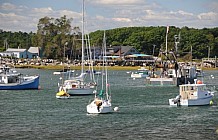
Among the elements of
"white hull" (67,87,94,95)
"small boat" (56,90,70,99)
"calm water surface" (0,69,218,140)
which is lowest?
"calm water surface" (0,69,218,140)

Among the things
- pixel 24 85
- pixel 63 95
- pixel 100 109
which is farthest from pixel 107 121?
pixel 24 85

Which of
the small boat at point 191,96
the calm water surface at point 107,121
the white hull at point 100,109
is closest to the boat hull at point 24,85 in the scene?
the calm water surface at point 107,121

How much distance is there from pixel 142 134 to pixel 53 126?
372 inches

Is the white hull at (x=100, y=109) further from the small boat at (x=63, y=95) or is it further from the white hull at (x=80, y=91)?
the white hull at (x=80, y=91)

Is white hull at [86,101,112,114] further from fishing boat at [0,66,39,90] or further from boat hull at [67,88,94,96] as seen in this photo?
fishing boat at [0,66,39,90]

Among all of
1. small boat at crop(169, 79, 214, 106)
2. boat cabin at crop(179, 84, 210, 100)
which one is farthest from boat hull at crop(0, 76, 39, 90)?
boat cabin at crop(179, 84, 210, 100)

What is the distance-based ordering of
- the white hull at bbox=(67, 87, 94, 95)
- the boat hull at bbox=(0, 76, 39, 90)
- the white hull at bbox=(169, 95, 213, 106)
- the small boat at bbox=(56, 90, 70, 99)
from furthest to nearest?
the boat hull at bbox=(0, 76, 39, 90) < the white hull at bbox=(67, 87, 94, 95) < the small boat at bbox=(56, 90, 70, 99) < the white hull at bbox=(169, 95, 213, 106)

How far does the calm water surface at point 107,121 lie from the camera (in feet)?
160

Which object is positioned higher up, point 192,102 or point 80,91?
point 80,91

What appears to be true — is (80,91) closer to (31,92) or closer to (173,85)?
(31,92)

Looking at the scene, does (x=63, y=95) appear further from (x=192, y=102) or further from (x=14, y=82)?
(x=14, y=82)

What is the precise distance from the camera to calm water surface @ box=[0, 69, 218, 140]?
160 ft

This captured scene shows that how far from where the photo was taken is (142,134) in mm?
49031

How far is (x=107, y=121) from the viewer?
56906 mm
